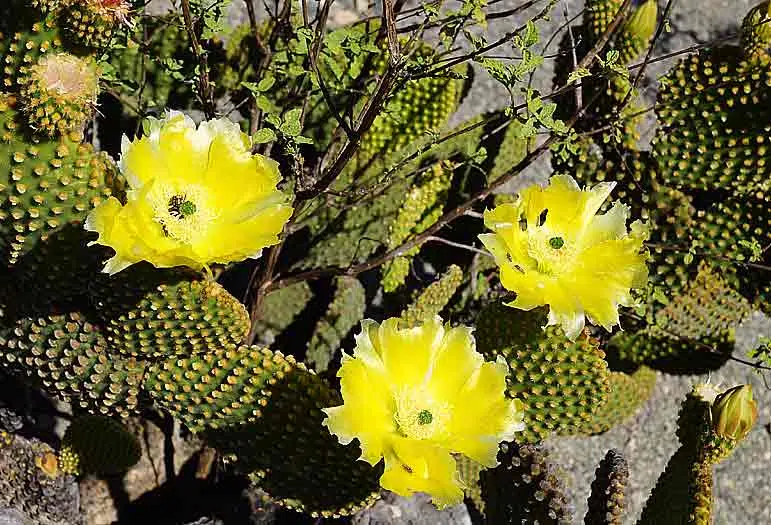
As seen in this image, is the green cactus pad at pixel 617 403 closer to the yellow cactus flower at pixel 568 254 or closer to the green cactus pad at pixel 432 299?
the green cactus pad at pixel 432 299

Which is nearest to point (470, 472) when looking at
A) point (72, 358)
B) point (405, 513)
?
point (405, 513)

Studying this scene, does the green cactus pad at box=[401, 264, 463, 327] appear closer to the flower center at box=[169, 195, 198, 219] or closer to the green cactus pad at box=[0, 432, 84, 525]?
the flower center at box=[169, 195, 198, 219]

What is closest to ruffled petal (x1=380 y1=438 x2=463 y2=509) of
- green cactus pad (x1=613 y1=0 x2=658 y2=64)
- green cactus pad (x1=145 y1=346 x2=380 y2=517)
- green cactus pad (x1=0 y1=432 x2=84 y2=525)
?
green cactus pad (x1=145 y1=346 x2=380 y2=517)

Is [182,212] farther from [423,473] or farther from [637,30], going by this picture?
[637,30]

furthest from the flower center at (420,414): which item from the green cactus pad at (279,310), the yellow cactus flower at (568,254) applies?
the green cactus pad at (279,310)

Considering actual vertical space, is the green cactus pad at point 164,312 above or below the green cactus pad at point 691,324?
below

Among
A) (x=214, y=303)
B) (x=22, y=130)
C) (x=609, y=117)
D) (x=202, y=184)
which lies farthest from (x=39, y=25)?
(x=609, y=117)
